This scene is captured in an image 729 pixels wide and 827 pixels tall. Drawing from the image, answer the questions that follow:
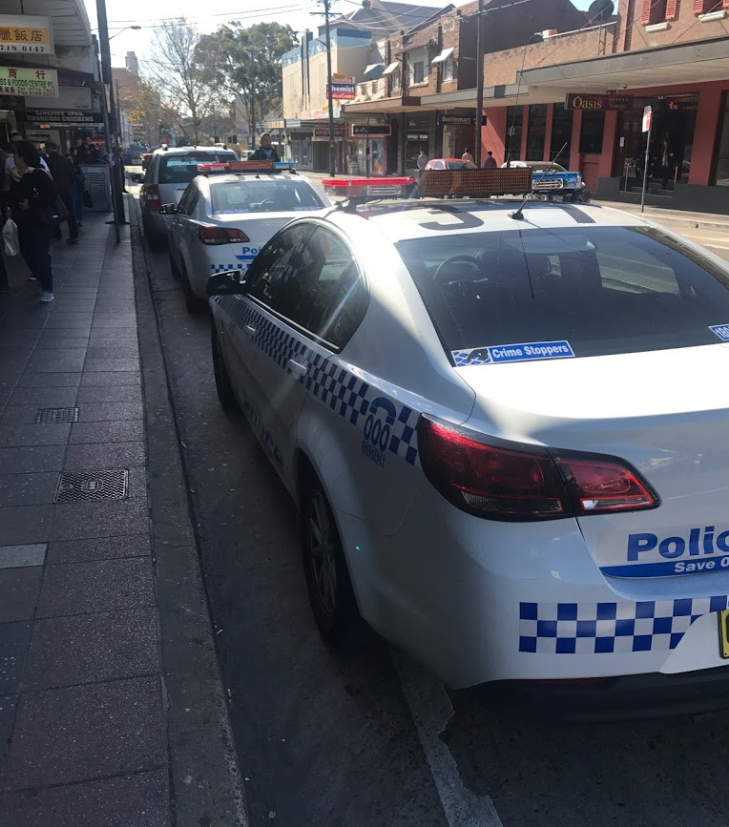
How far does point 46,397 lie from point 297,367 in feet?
11.7

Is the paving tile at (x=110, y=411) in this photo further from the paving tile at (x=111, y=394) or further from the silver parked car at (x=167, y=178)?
the silver parked car at (x=167, y=178)

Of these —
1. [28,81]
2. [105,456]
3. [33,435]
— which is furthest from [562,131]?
[105,456]

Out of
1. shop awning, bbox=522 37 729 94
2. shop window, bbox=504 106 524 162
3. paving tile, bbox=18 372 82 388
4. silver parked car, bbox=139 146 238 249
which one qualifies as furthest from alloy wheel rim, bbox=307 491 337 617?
shop window, bbox=504 106 524 162

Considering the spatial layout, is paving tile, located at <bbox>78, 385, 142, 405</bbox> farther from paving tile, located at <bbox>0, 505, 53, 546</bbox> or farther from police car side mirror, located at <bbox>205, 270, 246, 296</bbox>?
paving tile, located at <bbox>0, 505, 53, 546</bbox>

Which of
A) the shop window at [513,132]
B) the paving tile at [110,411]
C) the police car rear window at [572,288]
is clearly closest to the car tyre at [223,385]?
the paving tile at [110,411]

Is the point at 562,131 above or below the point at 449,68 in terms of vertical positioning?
below

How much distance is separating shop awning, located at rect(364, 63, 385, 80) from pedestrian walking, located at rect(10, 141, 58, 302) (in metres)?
48.2

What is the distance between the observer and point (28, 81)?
13.1 metres

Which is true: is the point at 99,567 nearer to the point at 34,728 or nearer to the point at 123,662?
the point at 123,662

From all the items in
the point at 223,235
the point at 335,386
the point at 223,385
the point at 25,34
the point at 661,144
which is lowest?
the point at 223,385

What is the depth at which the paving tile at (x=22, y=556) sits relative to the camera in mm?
3714

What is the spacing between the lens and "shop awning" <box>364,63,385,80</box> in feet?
176

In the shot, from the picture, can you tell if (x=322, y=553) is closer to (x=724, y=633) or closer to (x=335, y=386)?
(x=335, y=386)

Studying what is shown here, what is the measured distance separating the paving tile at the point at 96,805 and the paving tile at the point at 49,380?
4.51 meters
